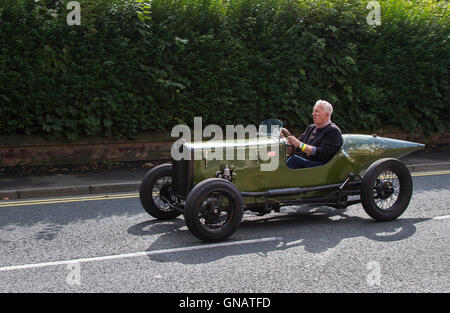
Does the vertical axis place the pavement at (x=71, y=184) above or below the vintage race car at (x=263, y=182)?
below

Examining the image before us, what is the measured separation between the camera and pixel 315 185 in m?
6.21

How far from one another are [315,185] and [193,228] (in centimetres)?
174

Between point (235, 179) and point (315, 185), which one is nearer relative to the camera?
point (235, 179)

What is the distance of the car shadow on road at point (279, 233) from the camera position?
518cm

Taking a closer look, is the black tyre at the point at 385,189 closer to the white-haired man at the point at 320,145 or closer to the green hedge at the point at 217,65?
the white-haired man at the point at 320,145

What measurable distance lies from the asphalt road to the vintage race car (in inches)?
10.4

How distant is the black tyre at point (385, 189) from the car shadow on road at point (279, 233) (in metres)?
0.16

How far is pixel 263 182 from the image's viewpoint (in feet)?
19.4

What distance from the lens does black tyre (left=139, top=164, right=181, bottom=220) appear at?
6.28 meters

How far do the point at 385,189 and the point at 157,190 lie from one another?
2805mm
